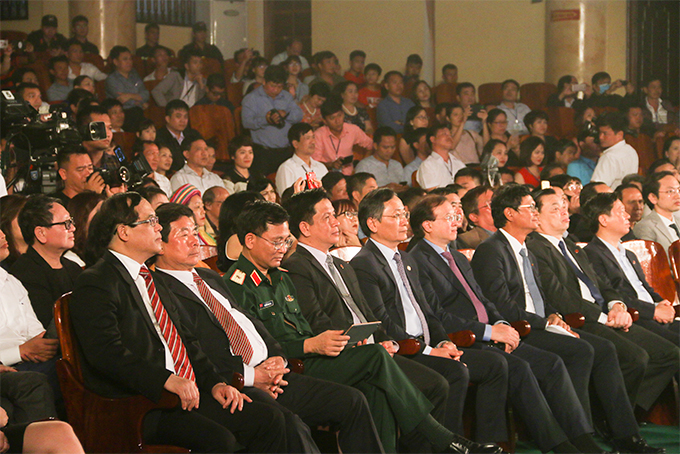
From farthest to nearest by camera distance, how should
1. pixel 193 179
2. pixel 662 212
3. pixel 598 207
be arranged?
1. pixel 193 179
2. pixel 662 212
3. pixel 598 207

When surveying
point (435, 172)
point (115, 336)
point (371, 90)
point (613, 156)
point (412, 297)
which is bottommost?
point (412, 297)

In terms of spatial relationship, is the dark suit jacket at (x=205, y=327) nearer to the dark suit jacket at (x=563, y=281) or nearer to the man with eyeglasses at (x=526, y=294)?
the man with eyeglasses at (x=526, y=294)

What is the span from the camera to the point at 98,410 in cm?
228

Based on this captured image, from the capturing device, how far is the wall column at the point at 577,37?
29.9 feet

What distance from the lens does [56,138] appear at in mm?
3838

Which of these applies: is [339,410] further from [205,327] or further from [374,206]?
[374,206]

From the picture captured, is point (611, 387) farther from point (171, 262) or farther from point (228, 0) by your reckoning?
point (228, 0)

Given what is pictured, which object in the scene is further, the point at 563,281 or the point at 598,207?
the point at 598,207

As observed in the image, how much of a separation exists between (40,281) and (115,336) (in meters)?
0.73

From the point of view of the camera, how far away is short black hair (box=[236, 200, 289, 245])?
9.32 ft

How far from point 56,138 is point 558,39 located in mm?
7050

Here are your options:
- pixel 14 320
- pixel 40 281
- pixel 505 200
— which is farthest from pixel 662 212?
pixel 14 320

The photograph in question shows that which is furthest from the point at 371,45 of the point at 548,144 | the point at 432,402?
the point at 432,402

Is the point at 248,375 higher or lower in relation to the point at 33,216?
lower
